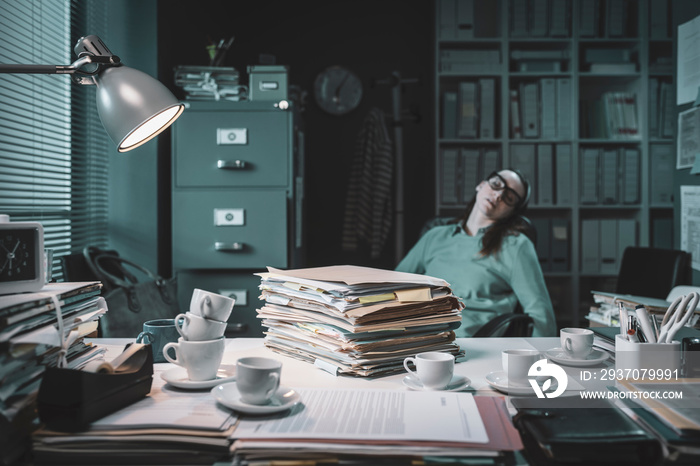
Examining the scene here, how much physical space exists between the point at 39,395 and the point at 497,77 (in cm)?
324

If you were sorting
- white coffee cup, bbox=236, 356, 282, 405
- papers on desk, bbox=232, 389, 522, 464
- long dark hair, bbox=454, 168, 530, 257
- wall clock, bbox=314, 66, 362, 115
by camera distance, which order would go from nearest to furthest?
papers on desk, bbox=232, 389, 522, 464
white coffee cup, bbox=236, 356, 282, 405
long dark hair, bbox=454, 168, 530, 257
wall clock, bbox=314, 66, 362, 115

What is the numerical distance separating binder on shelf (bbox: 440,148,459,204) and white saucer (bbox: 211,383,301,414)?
267 centimetres

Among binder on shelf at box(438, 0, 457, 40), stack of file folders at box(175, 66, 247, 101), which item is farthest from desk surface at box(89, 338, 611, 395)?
binder on shelf at box(438, 0, 457, 40)

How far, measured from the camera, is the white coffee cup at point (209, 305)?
935 millimetres

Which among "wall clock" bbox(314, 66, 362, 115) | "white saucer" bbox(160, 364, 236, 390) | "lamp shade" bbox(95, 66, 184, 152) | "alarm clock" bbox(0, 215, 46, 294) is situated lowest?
"white saucer" bbox(160, 364, 236, 390)

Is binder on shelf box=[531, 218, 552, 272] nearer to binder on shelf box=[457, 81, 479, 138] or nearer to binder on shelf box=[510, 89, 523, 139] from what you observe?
binder on shelf box=[510, 89, 523, 139]

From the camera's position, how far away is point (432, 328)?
1.12 meters

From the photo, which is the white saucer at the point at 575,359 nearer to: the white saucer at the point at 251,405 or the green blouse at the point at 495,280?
the white saucer at the point at 251,405

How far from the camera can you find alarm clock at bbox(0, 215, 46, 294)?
2.79 feet

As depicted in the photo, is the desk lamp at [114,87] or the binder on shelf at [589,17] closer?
the desk lamp at [114,87]

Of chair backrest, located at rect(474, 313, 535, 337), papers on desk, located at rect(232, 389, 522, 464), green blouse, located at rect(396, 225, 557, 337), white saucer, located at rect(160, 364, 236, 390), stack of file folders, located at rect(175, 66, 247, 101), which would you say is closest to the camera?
papers on desk, located at rect(232, 389, 522, 464)

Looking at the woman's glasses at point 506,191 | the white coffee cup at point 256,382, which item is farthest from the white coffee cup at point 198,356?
the woman's glasses at point 506,191

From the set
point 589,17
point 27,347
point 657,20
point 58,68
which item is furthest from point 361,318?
point 657,20

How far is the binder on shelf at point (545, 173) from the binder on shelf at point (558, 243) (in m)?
0.14
